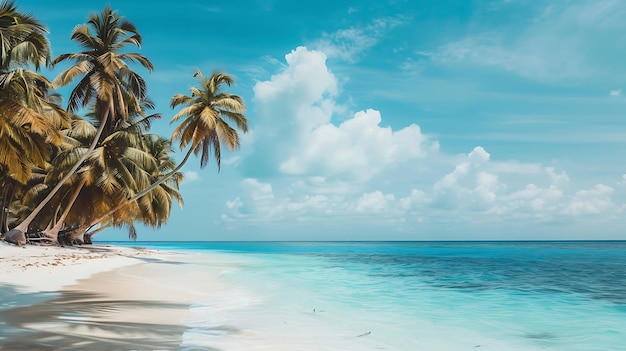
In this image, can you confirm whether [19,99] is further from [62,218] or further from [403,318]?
[62,218]

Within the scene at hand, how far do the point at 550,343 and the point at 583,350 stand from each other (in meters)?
0.49

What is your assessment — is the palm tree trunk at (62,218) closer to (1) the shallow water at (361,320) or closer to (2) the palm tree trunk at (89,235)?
(2) the palm tree trunk at (89,235)

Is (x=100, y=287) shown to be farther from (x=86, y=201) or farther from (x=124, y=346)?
(x=86, y=201)

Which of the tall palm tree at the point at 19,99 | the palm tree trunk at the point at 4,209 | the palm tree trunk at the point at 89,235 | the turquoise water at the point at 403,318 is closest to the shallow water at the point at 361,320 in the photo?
the turquoise water at the point at 403,318

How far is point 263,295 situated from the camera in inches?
442

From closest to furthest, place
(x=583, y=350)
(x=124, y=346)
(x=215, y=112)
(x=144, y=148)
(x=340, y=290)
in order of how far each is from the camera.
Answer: (x=124, y=346) < (x=583, y=350) < (x=340, y=290) < (x=215, y=112) < (x=144, y=148)

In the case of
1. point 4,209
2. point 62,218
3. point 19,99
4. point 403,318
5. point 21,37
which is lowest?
point 403,318

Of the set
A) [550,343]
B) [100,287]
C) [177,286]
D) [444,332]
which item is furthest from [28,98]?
[550,343]

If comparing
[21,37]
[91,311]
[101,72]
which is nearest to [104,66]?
[101,72]

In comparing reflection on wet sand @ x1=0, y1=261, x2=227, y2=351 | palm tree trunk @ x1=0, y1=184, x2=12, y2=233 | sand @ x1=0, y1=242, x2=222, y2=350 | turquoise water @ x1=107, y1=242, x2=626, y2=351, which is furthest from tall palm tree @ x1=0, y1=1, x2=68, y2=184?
palm tree trunk @ x1=0, y1=184, x2=12, y2=233

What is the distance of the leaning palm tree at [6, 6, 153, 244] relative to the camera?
877 inches

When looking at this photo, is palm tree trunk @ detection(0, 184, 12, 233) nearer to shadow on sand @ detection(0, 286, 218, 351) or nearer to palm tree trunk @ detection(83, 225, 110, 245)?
palm tree trunk @ detection(83, 225, 110, 245)

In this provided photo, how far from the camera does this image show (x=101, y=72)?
22766mm

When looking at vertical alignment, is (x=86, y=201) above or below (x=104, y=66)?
below
